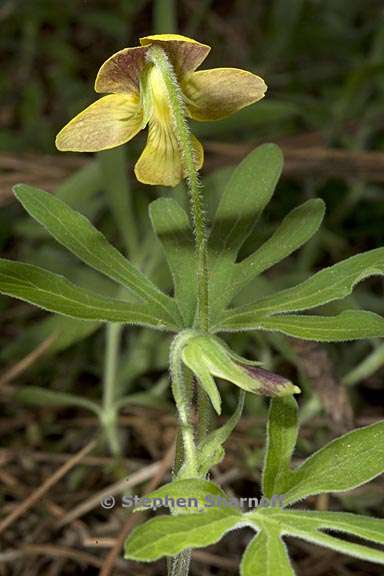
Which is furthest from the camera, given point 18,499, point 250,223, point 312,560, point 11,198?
point 11,198

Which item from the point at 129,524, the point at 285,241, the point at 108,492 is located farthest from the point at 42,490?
the point at 285,241

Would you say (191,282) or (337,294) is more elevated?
(191,282)

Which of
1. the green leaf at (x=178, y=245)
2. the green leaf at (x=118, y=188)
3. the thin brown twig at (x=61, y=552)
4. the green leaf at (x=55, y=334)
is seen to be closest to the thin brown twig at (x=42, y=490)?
the thin brown twig at (x=61, y=552)

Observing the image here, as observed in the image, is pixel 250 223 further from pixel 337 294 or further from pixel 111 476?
pixel 111 476

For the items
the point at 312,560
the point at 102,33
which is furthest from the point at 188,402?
the point at 102,33

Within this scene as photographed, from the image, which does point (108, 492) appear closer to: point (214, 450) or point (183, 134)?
point (214, 450)

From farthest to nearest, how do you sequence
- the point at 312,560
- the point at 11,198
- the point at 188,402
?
the point at 11,198, the point at 312,560, the point at 188,402

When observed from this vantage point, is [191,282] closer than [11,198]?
Yes
